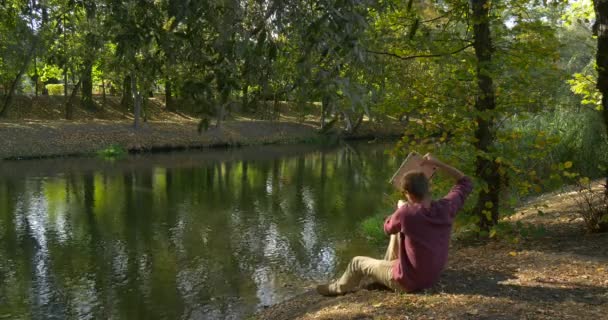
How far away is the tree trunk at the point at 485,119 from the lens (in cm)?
715

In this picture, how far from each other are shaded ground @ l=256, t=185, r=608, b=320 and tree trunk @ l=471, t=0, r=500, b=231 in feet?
1.73

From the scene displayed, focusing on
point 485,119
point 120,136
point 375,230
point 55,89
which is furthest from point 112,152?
point 485,119

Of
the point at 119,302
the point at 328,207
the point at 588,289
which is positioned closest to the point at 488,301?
the point at 588,289

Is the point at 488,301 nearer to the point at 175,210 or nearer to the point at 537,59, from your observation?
the point at 537,59

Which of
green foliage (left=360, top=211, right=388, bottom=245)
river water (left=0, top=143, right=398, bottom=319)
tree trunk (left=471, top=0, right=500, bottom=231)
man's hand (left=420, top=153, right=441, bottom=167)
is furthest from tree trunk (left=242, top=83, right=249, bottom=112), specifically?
green foliage (left=360, top=211, right=388, bottom=245)

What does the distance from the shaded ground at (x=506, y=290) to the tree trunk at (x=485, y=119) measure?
0.53m

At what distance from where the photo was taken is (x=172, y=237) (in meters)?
11.8

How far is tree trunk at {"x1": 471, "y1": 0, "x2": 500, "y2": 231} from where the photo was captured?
23.5 feet

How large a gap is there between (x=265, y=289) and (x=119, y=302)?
2.06 m

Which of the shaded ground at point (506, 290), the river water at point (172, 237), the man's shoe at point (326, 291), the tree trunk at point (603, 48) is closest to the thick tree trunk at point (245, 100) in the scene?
the river water at point (172, 237)

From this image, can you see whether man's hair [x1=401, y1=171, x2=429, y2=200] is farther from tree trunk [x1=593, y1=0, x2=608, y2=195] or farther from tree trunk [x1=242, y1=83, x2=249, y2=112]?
tree trunk [x1=593, y1=0, x2=608, y2=195]

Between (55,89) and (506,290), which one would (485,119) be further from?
(55,89)

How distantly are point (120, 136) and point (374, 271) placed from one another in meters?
25.3

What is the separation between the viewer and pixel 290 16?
412 cm
